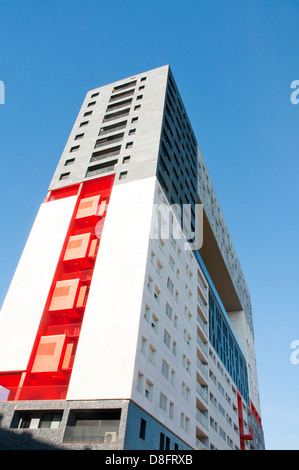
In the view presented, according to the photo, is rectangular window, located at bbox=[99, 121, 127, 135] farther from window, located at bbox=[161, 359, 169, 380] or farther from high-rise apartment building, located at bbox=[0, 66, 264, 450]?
window, located at bbox=[161, 359, 169, 380]

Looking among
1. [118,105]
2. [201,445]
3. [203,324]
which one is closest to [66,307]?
[201,445]

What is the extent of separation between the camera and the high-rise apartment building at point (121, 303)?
2473cm

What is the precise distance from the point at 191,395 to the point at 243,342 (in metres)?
44.1

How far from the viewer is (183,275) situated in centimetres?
4050

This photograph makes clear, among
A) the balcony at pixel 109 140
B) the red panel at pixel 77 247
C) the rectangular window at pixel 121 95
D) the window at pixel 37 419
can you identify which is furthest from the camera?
the rectangular window at pixel 121 95

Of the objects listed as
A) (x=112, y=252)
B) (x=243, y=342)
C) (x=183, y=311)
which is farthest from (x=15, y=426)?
(x=243, y=342)

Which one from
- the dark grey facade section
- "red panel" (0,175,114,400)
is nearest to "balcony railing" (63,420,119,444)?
the dark grey facade section

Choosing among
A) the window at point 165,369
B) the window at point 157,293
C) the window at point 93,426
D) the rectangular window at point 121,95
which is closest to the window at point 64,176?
the rectangular window at point 121,95

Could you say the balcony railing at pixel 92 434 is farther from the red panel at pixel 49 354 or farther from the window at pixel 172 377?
the window at pixel 172 377

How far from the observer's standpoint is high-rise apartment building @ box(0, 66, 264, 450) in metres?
24.7

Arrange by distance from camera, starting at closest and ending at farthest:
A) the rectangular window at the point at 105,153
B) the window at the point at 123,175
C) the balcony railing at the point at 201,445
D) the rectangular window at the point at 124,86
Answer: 1. the balcony railing at the point at 201,445
2. the window at the point at 123,175
3. the rectangular window at the point at 105,153
4. the rectangular window at the point at 124,86

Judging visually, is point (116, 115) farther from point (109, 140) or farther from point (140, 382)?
point (140, 382)

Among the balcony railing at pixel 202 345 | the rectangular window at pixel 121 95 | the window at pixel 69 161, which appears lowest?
the balcony railing at pixel 202 345
